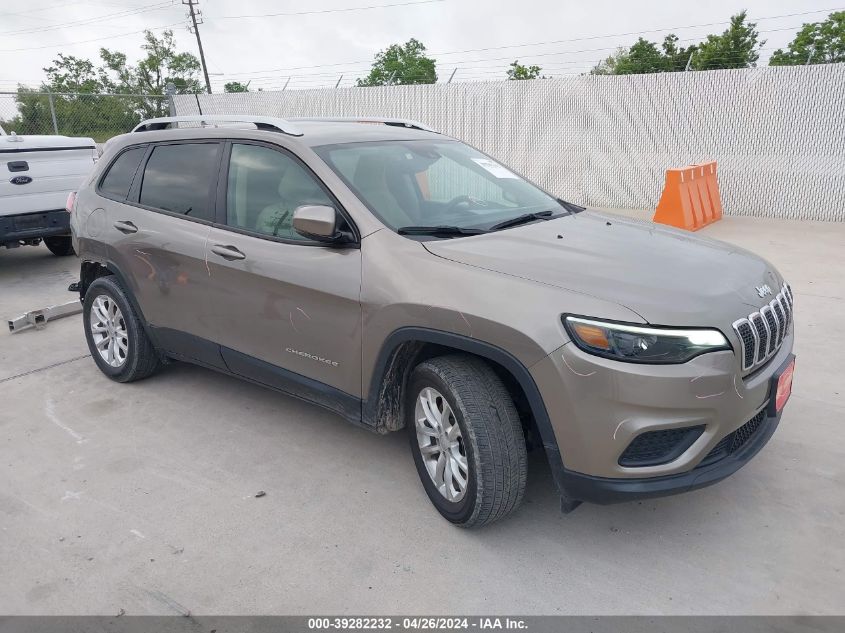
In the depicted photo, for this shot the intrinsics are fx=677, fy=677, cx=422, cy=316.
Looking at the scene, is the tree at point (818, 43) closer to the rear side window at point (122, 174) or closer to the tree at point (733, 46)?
the tree at point (733, 46)

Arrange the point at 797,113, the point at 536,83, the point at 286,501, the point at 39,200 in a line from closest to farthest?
1. the point at 286,501
2. the point at 39,200
3. the point at 797,113
4. the point at 536,83

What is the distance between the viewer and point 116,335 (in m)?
4.84

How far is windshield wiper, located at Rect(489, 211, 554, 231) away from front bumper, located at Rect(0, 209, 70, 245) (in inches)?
259

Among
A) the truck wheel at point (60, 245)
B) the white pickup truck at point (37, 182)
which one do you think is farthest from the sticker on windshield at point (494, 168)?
the truck wheel at point (60, 245)

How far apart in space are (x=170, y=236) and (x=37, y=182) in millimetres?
4895

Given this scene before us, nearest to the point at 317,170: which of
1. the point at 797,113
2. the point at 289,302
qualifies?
the point at 289,302

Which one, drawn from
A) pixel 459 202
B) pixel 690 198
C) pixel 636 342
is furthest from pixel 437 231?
pixel 690 198

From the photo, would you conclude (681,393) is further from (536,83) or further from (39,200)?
(536,83)

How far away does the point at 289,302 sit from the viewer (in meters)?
3.47

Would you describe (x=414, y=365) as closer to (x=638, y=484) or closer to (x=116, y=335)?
(x=638, y=484)

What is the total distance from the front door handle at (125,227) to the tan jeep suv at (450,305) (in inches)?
0.8

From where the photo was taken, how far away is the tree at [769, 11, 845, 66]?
44812 millimetres

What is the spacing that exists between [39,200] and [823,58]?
50.8 meters

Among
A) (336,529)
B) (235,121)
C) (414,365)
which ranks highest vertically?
(235,121)
